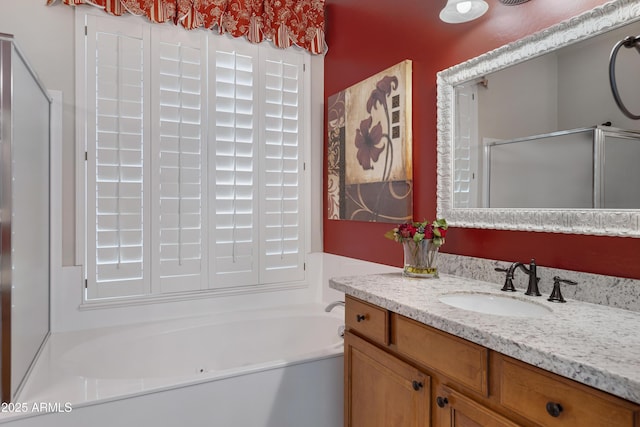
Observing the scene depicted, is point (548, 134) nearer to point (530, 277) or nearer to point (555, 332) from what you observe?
point (530, 277)

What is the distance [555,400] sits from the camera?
819 millimetres

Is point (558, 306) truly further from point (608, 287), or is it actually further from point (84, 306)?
point (84, 306)

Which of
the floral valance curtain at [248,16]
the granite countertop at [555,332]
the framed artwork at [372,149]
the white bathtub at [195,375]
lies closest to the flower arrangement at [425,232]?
the granite countertop at [555,332]

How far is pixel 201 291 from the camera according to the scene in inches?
100

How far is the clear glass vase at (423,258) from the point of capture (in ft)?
5.55

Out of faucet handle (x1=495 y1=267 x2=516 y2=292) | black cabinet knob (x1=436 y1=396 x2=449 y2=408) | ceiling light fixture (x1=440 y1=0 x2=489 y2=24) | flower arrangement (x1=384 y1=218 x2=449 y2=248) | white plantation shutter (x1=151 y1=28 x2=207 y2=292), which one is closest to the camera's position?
black cabinet knob (x1=436 y1=396 x2=449 y2=408)

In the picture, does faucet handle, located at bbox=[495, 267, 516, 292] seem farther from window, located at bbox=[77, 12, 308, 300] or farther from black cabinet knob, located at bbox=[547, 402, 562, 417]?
window, located at bbox=[77, 12, 308, 300]

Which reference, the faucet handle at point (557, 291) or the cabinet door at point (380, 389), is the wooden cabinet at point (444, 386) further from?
the faucet handle at point (557, 291)

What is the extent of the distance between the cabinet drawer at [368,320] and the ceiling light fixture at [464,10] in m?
1.22

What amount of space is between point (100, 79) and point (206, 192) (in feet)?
2.89

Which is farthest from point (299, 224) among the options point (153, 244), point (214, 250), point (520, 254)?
point (520, 254)

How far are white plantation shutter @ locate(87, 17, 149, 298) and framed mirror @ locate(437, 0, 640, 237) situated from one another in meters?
1.76

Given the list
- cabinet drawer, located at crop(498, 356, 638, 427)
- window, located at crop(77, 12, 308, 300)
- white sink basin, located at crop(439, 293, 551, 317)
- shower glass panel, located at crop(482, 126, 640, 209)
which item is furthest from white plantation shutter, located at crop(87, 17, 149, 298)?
cabinet drawer, located at crop(498, 356, 638, 427)

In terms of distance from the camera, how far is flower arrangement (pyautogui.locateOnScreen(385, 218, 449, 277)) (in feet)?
5.54
